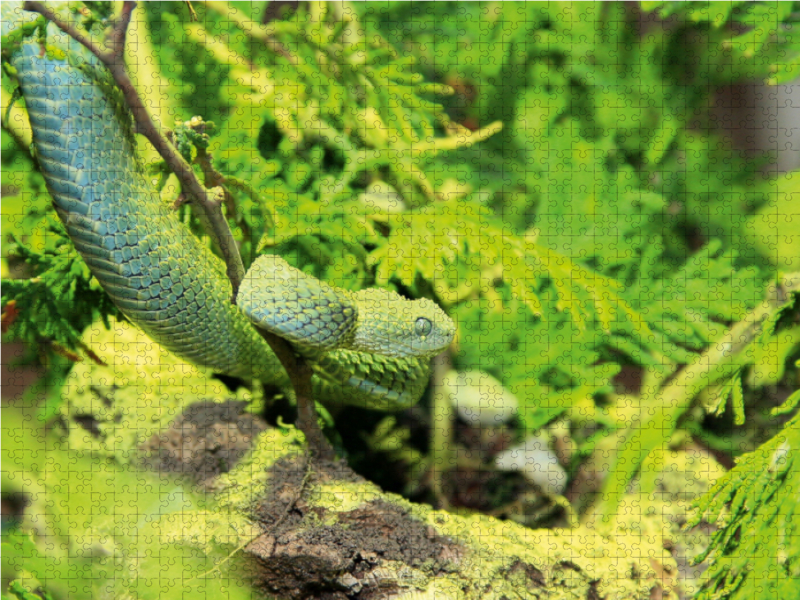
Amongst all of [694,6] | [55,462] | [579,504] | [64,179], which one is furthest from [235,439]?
[694,6]

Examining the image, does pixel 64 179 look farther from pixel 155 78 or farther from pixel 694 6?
pixel 694 6

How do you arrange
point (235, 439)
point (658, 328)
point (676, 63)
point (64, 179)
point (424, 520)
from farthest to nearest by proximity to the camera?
point (676, 63), point (658, 328), point (235, 439), point (424, 520), point (64, 179)

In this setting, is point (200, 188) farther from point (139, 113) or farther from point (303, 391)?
point (303, 391)

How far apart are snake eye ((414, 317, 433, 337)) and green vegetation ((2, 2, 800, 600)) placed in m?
0.13

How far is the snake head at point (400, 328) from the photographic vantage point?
53 cm

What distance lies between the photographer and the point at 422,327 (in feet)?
1.74

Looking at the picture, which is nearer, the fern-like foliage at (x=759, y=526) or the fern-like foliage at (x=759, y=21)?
the fern-like foliage at (x=759, y=526)

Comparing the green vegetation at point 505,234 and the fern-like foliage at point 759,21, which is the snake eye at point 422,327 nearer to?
the green vegetation at point 505,234

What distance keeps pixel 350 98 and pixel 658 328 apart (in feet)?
1.59

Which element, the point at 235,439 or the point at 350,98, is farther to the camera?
the point at 350,98

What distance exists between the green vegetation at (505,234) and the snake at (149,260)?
52mm

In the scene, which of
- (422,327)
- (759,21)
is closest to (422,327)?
(422,327)

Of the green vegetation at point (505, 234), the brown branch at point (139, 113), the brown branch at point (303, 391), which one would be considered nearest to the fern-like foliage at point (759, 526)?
the green vegetation at point (505, 234)

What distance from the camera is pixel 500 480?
885mm
